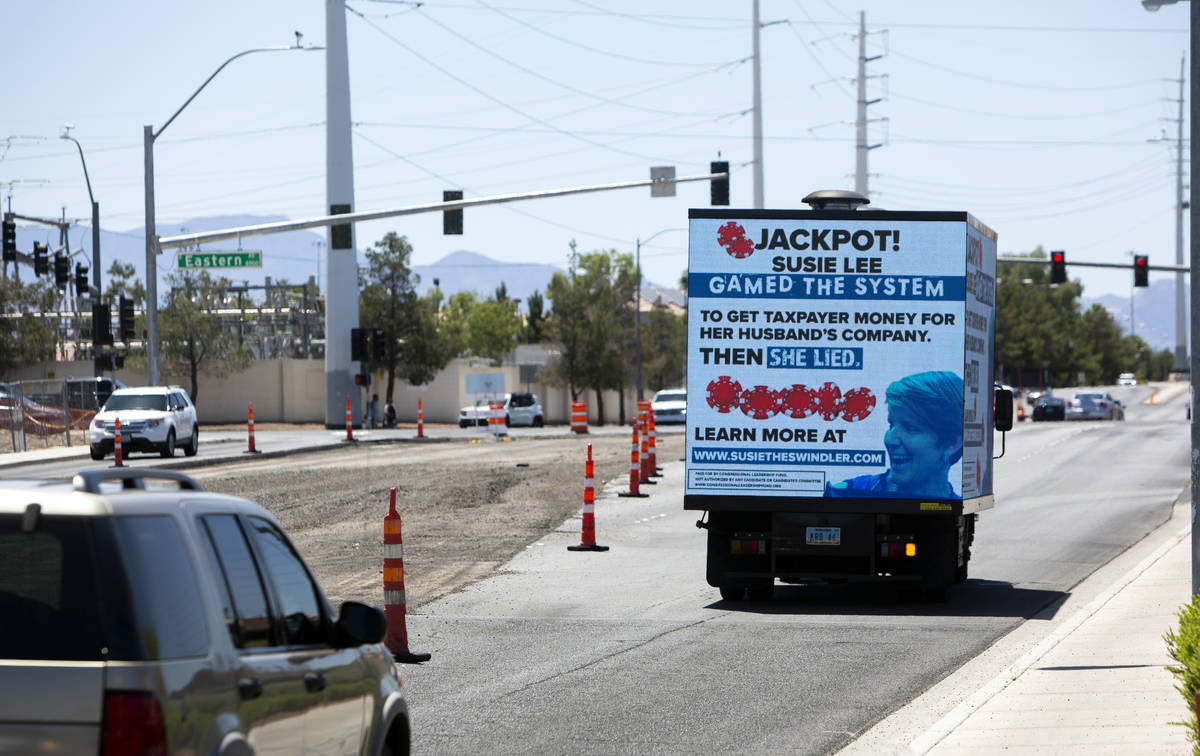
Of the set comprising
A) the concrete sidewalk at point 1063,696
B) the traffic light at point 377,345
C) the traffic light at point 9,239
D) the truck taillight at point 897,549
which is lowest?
the concrete sidewalk at point 1063,696

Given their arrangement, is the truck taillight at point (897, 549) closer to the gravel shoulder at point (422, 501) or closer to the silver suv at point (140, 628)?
the gravel shoulder at point (422, 501)

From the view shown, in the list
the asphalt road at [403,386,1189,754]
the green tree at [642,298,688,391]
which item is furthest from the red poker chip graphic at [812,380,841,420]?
the green tree at [642,298,688,391]

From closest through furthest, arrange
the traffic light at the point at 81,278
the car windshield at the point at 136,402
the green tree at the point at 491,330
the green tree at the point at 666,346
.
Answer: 1. the car windshield at the point at 136,402
2. the traffic light at the point at 81,278
3. the green tree at the point at 666,346
4. the green tree at the point at 491,330

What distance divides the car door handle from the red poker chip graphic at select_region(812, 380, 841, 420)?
10.5 meters

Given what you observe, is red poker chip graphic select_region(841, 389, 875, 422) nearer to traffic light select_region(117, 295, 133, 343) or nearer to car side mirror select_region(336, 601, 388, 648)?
car side mirror select_region(336, 601, 388, 648)

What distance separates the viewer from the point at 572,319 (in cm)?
8081

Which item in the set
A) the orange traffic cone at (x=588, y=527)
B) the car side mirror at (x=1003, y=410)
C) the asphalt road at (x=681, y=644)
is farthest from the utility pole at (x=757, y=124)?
the car side mirror at (x=1003, y=410)

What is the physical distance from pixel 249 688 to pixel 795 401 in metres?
10.6

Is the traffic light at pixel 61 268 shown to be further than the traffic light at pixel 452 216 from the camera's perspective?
Yes

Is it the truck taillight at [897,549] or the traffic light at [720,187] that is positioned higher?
the traffic light at [720,187]

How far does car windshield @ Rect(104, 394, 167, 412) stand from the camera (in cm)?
3962

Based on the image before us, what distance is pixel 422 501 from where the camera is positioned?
26188 mm

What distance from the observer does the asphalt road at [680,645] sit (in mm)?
9086

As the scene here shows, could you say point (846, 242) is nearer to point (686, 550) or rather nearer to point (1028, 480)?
point (686, 550)
